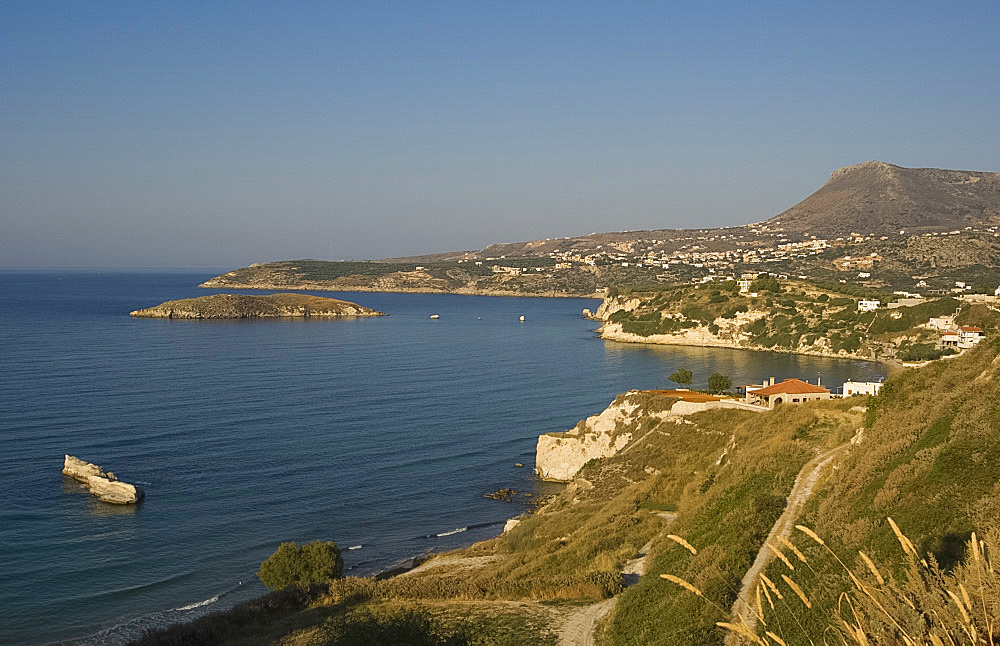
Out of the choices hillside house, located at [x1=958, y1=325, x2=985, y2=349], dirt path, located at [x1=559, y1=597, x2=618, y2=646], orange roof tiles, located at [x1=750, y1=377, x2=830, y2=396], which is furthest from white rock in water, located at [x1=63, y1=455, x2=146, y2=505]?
hillside house, located at [x1=958, y1=325, x2=985, y2=349]

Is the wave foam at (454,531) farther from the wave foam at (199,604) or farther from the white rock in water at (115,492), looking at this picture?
the white rock in water at (115,492)

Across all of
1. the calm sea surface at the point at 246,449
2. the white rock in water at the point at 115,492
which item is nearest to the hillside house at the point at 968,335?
the calm sea surface at the point at 246,449

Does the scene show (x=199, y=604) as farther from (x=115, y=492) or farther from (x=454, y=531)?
(x=115, y=492)

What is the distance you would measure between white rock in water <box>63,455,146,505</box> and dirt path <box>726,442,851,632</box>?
3328 centimetres

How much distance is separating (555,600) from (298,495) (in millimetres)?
25305

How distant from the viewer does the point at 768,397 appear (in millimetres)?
46406

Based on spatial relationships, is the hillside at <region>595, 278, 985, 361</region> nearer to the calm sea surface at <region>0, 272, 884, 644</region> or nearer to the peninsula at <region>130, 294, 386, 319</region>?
the calm sea surface at <region>0, 272, 884, 644</region>

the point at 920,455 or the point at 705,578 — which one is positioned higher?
the point at 920,455

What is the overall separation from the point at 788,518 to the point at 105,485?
3551cm

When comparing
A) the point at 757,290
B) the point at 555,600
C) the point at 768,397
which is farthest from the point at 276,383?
the point at 757,290

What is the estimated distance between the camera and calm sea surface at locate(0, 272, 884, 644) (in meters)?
31.0

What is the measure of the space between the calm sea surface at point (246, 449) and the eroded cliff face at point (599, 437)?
2077mm

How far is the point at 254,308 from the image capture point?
177 meters

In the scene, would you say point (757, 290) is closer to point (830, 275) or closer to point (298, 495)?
point (830, 275)
